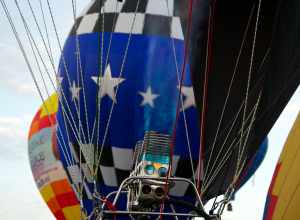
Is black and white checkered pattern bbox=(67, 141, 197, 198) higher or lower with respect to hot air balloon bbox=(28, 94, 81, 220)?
higher

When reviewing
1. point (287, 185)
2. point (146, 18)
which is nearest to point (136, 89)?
point (146, 18)

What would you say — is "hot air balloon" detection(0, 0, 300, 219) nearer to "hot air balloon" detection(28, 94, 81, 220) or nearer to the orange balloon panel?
the orange balloon panel

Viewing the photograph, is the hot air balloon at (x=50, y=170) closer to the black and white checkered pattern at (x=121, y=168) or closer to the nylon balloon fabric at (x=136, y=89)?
the black and white checkered pattern at (x=121, y=168)

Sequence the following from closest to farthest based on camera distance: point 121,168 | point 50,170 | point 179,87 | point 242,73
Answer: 1. point 179,87
2. point 242,73
3. point 121,168
4. point 50,170

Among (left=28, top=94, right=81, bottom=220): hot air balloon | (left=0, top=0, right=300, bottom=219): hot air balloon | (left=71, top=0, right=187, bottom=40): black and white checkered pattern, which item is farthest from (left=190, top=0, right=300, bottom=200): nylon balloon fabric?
(left=28, top=94, right=81, bottom=220): hot air balloon

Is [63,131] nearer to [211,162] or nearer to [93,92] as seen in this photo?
[93,92]

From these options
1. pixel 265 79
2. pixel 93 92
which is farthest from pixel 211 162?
pixel 93 92

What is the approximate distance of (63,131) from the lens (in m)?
9.97

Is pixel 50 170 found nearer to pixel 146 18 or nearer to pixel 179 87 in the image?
pixel 146 18

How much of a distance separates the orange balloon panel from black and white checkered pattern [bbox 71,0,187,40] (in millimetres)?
2514

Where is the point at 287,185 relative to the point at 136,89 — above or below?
below

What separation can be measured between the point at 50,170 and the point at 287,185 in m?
7.15

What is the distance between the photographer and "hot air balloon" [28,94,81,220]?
12188 mm

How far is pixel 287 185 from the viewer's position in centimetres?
693
